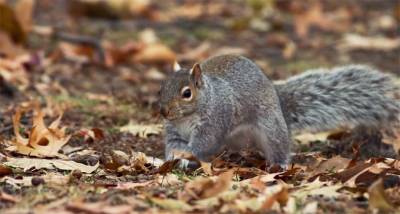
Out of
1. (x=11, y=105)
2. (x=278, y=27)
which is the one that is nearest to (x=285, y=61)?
(x=278, y=27)

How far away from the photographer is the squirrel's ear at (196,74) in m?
3.83

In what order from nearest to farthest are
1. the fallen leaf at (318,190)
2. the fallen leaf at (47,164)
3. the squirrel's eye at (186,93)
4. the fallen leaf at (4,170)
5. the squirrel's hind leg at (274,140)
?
1. the fallen leaf at (318,190)
2. the fallen leaf at (4,170)
3. the fallen leaf at (47,164)
4. the squirrel's eye at (186,93)
5. the squirrel's hind leg at (274,140)

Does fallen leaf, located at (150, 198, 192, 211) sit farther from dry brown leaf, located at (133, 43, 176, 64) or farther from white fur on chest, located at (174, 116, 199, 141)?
dry brown leaf, located at (133, 43, 176, 64)

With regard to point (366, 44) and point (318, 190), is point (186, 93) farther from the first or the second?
point (366, 44)

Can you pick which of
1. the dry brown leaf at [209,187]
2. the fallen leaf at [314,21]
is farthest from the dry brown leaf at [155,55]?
the dry brown leaf at [209,187]

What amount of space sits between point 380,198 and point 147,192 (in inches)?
31.0

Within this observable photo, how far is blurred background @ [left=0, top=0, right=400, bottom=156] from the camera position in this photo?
5.46m

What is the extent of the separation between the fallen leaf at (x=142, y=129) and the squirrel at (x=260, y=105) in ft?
1.69

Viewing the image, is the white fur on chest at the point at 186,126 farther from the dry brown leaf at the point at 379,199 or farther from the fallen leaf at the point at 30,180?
the dry brown leaf at the point at 379,199

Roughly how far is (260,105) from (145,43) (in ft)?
11.0

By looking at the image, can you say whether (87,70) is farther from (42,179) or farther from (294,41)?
(42,179)

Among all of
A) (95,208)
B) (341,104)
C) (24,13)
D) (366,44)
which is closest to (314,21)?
(366,44)

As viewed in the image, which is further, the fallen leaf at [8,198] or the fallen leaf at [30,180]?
the fallen leaf at [30,180]

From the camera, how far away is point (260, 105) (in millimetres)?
4117
